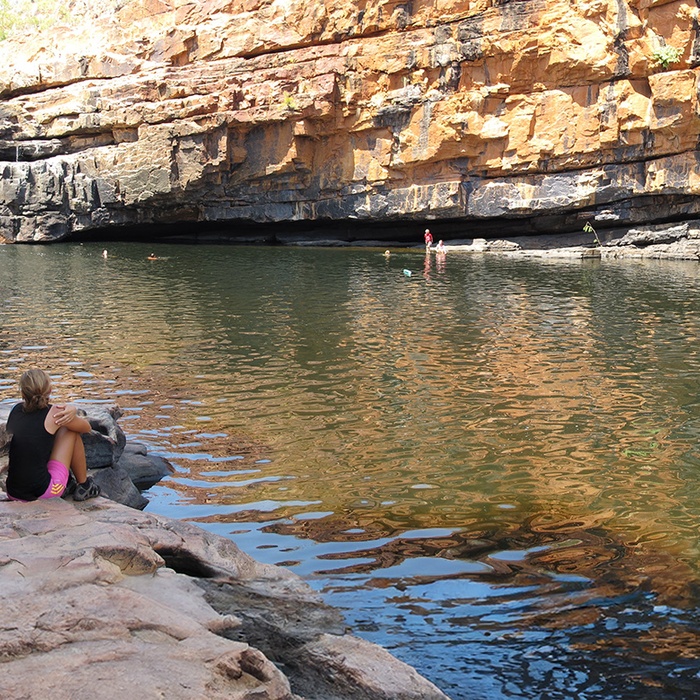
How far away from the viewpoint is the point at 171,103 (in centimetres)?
4944

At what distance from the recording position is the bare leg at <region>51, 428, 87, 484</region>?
7.44 metres

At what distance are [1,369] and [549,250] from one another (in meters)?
32.9

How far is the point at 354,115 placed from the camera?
157 ft

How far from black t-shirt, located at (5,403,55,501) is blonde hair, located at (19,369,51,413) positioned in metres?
0.05

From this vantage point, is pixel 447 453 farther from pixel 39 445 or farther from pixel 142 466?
pixel 39 445

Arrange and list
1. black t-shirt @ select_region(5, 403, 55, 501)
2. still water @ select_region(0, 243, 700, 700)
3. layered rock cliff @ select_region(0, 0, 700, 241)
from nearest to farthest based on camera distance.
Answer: still water @ select_region(0, 243, 700, 700) < black t-shirt @ select_region(5, 403, 55, 501) < layered rock cliff @ select_region(0, 0, 700, 241)

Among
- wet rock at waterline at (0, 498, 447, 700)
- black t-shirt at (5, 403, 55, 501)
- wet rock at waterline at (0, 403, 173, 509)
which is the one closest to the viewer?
wet rock at waterline at (0, 498, 447, 700)

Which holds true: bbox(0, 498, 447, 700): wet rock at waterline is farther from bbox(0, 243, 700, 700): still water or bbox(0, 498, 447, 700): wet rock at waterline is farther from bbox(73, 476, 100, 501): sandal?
bbox(0, 243, 700, 700): still water

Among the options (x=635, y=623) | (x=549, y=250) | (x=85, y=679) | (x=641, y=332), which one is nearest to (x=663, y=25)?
(x=549, y=250)

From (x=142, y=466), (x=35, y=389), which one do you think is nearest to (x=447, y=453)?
(x=142, y=466)

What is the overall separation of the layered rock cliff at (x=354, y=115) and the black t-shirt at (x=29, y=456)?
39.5 meters

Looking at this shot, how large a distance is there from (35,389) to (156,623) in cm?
306

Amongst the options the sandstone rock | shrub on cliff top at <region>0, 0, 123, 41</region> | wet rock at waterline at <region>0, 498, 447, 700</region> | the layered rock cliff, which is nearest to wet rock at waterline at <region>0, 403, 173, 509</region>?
the sandstone rock

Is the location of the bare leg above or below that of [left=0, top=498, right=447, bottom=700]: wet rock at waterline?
above
